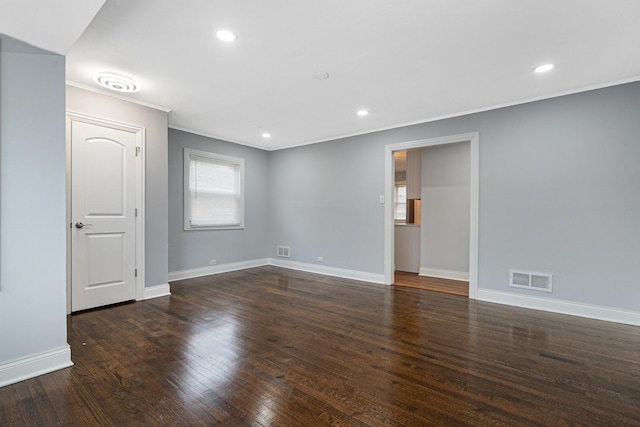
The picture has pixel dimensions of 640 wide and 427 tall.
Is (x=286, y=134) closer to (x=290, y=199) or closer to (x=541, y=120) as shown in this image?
(x=290, y=199)

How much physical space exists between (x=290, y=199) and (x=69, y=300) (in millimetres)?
3971

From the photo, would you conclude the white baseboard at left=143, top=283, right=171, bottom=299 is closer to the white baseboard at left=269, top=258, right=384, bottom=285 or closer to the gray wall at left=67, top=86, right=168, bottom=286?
the gray wall at left=67, top=86, right=168, bottom=286

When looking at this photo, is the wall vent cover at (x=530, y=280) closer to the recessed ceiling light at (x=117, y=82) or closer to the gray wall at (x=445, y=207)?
the gray wall at (x=445, y=207)

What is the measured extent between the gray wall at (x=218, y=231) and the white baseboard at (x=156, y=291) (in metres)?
0.89

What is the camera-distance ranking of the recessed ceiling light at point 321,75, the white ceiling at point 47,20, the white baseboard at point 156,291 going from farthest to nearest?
the white baseboard at point 156,291, the recessed ceiling light at point 321,75, the white ceiling at point 47,20

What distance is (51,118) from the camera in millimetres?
2246

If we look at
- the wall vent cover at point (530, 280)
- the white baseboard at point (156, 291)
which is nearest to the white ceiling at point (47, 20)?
the white baseboard at point (156, 291)

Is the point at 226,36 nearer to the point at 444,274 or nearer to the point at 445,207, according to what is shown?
the point at 445,207

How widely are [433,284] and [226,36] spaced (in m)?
4.61

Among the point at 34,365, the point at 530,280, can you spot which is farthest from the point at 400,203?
the point at 34,365

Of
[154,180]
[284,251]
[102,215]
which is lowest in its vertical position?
[284,251]

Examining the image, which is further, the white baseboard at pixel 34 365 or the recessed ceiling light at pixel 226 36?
the recessed ceiling light at pixel 226 36

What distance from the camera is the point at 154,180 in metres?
4.07

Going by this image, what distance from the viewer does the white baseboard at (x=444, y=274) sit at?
17.4 ft
